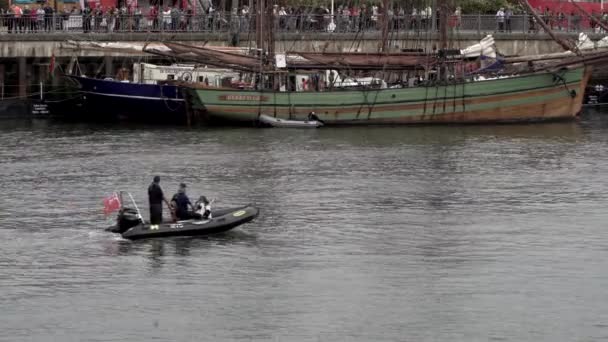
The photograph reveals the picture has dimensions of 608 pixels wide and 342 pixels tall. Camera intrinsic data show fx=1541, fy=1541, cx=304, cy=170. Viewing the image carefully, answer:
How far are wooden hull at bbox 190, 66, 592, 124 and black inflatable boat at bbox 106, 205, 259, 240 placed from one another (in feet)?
101

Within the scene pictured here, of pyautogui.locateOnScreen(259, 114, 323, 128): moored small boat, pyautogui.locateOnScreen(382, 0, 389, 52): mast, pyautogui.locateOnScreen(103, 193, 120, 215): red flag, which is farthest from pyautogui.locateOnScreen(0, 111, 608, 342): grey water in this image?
pyautogui.locateOnScreen(382, 0, 389, 52): mast

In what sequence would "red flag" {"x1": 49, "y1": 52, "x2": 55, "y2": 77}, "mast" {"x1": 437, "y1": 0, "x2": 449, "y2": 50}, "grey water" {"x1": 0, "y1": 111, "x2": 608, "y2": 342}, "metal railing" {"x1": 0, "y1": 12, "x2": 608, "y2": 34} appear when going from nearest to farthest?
"grey water" {"x1": 0, "y1": 111, "x2": 608, "y2": 342}
"mast" {"x1": 437, "y1": 0, "x2": 449, "y2": 50}
"red flag" {"x1": 49, "y1": 52, "x2": 55, "y2": 77}
"metal railing" {"x1": 0, "y1": 12, "x2": 608, "y2": 34}

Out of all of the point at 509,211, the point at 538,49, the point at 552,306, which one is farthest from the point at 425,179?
the point at 538,49

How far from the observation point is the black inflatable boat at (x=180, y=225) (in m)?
43.6

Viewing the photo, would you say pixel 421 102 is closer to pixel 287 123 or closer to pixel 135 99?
pixel 287 123

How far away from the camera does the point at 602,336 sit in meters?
34.2

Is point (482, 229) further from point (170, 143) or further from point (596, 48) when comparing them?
point (596, 48)

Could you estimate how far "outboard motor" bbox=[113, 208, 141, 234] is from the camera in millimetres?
44125

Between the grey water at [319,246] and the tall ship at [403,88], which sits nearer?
the grey water at [319,246]

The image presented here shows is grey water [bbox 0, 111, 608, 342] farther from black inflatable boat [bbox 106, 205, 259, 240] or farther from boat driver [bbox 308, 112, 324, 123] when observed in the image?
boat driver [bbox 308, 112, 324, 123]

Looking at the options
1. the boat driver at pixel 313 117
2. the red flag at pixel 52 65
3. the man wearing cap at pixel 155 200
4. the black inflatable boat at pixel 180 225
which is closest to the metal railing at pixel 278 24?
the red flag at pixel 52 65

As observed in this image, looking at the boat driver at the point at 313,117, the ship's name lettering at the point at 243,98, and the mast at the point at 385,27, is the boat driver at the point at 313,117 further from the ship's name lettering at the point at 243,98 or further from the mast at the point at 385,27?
the mast at the point at 385,27

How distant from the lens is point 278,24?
271 ft

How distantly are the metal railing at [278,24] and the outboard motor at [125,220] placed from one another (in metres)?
36.7
